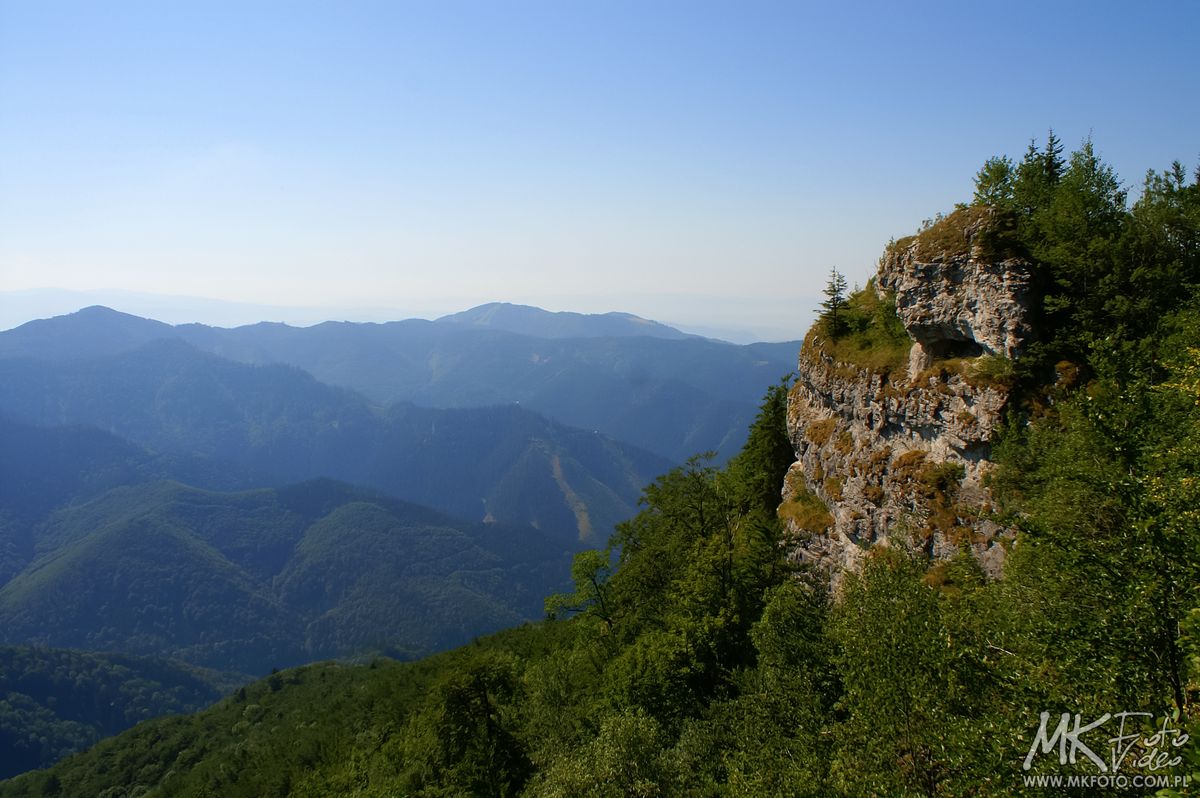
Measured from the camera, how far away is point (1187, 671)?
11.4 metres

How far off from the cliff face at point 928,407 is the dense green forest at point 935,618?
1.47 meters

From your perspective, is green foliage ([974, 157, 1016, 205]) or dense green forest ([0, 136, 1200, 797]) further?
green foliage ([974, 157, 1016, 205])

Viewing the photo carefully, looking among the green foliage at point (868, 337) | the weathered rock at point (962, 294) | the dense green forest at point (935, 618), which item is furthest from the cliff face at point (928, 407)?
the dense green forest at point (935, 618)

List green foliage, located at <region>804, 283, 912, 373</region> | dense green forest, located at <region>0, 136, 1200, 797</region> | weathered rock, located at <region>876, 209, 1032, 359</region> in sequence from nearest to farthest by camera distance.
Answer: dense green forest, located at <region>0, 136, 1200, 797</region> → weathered rock, located at <region>876, 209, 1032, 359</region> → green foliage, located at <region>804, 283, 912, 373</region>

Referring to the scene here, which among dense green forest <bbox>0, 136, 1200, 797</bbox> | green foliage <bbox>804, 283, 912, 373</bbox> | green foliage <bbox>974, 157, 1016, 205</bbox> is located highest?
green foliage <bbox>974, 157, 1016, 205</bbox>

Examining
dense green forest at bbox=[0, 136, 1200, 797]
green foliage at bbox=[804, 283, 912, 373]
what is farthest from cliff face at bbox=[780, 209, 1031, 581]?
dense green forest at bbox=[0, 136, 1200, 797]

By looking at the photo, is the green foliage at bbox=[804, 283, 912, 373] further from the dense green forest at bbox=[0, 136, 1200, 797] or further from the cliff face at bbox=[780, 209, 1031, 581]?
the dense green forest at bbox=[0, 136, 1200, 797]

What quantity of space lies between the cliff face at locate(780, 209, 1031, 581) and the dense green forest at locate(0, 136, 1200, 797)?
1.47m

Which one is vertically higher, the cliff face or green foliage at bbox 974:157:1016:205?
green foliage at bbox 974:157:1016:205

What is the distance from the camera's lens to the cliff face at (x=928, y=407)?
28016mm

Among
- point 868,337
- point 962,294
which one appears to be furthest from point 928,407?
point 868,337

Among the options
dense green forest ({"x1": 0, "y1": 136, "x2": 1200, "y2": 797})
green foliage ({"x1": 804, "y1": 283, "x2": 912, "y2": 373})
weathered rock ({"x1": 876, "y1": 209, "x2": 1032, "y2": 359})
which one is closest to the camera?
dense green forest ({"x1": 0, "y1": 136, "x2": 1200, "y2": 797})

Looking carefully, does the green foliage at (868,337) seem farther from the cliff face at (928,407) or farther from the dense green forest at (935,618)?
the dense green forest at (935,618)

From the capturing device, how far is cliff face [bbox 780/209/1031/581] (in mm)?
28016
